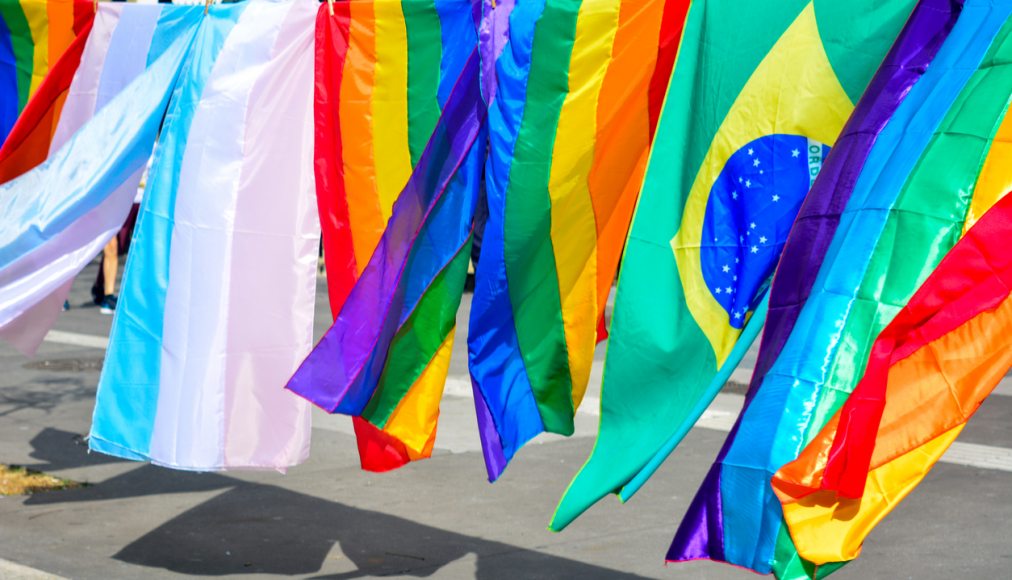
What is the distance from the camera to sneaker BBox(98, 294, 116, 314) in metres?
16.2

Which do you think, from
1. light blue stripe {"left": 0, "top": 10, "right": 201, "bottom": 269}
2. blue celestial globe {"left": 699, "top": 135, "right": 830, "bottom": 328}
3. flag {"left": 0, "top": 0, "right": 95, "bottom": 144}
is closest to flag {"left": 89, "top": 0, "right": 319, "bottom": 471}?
light blue stripe {"left": 0, "top": 10, "right": 201, "bottom": 269}

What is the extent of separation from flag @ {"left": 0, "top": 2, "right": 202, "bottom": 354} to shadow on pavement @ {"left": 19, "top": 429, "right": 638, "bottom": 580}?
141 centimetres

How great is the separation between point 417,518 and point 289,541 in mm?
770

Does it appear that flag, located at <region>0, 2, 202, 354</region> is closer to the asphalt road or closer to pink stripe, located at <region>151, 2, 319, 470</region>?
pink stripe, located at <region>151, 2, 319, 470</region>

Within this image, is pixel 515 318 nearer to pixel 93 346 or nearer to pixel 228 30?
pixel 228 30

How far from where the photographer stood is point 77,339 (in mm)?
14289

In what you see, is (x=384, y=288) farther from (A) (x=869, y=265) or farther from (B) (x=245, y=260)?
(A) (x=869, y=265)

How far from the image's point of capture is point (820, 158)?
4.40 meters

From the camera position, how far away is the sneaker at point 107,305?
16188mm

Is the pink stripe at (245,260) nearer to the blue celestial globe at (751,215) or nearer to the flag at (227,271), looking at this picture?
the flag at (227,271)

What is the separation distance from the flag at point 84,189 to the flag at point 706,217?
254cm

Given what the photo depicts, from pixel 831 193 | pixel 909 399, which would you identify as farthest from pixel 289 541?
pixel 909 399

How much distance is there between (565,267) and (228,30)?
6.25 ft

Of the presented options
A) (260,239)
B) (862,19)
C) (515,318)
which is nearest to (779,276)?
(862,19)
